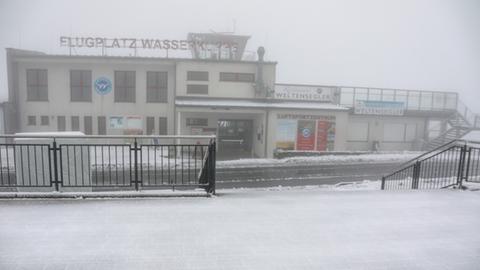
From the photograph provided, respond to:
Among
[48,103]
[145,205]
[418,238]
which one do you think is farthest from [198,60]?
[418,238]

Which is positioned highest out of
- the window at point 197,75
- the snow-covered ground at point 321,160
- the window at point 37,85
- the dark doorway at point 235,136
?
the window at point 197,75

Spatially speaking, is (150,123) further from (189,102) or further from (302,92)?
(302,92)

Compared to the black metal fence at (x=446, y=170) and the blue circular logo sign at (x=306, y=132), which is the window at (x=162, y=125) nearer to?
the blue circular logo sign at (x=306, y=132)

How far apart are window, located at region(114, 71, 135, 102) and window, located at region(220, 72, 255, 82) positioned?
7.67 m

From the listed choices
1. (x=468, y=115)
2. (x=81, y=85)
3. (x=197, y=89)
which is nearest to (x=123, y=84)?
(x=81, y=85)

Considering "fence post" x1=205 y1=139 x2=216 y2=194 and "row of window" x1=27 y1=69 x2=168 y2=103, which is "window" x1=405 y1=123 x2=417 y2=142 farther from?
"fence post" x1=205 y1=139 x2=216 y2=194

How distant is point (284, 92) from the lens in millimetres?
25812

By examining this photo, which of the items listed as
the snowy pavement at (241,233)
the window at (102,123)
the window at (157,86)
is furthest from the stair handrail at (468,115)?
the window at (102,123)

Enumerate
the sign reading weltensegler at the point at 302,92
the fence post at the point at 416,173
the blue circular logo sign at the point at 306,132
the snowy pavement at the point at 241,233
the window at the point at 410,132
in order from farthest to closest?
the window at the point at 410,132 → the sign reading weltensegler at the point at 302,92 → the blue circular logo sign at the point at 306,132 → the fence post at the point at 416,173 → the snowy pavement at the point at 241,233

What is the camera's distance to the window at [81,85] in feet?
82.3

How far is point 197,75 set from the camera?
25.0m

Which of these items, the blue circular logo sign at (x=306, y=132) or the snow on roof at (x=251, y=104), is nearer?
the snow on roof at (x=251, y=104)

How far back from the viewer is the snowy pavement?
3.77 metres

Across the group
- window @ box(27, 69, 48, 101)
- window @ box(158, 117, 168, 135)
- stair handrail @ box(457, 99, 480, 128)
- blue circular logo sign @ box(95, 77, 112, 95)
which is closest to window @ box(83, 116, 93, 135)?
blue circular logo sign @ box(95, 77, 112, 95)
